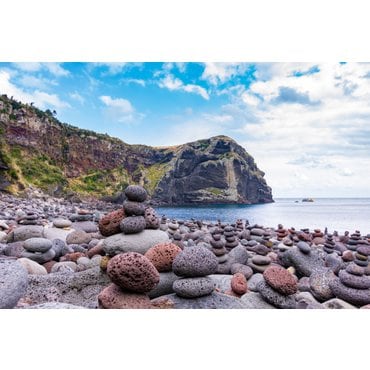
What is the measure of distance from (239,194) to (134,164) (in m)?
21.8

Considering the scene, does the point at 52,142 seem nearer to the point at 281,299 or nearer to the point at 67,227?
the point at 67,227

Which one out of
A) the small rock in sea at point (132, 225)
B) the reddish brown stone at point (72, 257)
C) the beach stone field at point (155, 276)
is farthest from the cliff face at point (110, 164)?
the small rock in sea at point (132, 225)

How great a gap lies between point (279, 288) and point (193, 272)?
0.97 metres

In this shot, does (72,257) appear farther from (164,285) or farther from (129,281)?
Result: (129,281)

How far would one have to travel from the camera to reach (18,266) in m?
3.28

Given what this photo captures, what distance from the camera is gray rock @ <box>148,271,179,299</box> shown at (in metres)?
3.75

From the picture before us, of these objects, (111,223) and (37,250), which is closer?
(111,223)

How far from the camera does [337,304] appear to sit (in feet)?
13.2

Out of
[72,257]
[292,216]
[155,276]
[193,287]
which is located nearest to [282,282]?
[193,287]

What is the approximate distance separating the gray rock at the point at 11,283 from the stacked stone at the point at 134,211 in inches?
65.7

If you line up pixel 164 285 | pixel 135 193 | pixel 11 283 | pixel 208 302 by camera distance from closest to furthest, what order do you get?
pixel 11 283, pixel 208 302, pixel 164 285, pixel 135 193

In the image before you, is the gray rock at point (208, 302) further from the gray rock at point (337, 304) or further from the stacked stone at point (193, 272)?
the gray rock at point (337, 304)

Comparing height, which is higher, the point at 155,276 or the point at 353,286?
the point at 155,276

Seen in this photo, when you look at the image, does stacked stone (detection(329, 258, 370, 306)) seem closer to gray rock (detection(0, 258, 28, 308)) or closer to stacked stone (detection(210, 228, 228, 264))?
stacked stone (detection(210, 228, 228, 264))
